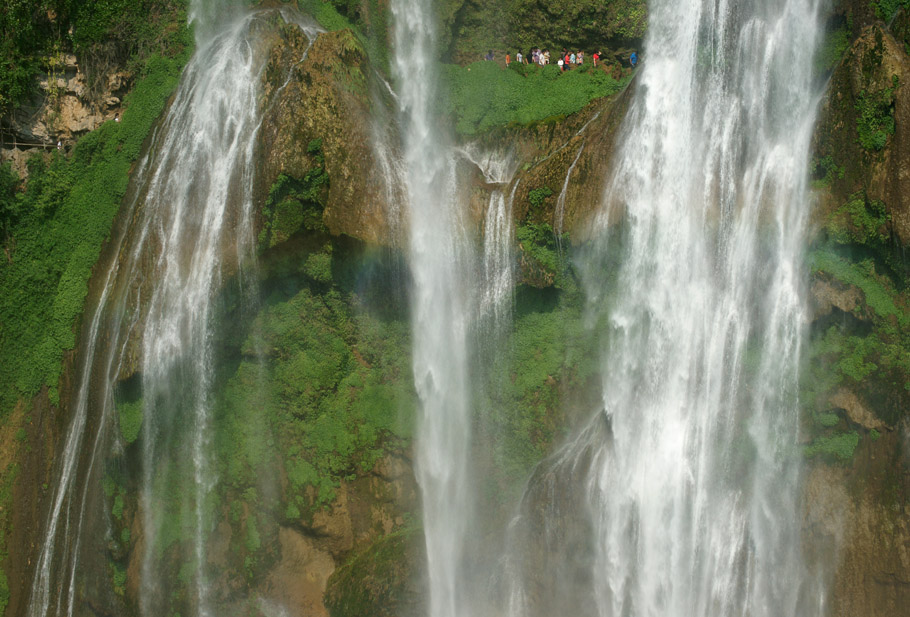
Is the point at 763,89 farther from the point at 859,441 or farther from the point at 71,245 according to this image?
the point at 71,245

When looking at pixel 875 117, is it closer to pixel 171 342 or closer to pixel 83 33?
pixel 171 342

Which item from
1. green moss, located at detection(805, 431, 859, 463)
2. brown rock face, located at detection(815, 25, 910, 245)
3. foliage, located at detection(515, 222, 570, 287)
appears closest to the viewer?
brown rock face, located at detection(815, 25, 910, 245)

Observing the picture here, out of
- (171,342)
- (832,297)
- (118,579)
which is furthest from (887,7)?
(118,579)

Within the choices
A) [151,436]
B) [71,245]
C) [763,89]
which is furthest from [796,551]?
[71,245]

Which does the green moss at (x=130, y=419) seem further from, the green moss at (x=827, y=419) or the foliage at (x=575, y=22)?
the green moss at (x=827, y=419)

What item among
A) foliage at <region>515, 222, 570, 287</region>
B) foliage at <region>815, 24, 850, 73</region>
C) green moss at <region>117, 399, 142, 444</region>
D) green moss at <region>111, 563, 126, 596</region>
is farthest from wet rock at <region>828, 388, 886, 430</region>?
green moss at <region>111, 563, 126, 596</region>

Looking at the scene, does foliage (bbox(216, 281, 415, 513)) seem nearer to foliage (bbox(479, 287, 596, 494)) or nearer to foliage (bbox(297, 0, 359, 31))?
foliage (bbox(479, 287, 596, 494))
